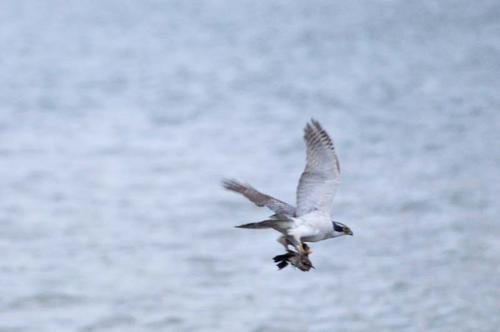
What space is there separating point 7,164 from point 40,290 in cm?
836

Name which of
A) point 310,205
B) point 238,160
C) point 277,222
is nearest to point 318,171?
point 310,205

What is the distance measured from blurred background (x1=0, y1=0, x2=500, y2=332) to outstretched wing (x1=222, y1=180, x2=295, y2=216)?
9820mm

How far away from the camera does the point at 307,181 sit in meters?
12.9

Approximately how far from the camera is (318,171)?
13008 millimetres

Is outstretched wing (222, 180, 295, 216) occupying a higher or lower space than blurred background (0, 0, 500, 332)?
lower

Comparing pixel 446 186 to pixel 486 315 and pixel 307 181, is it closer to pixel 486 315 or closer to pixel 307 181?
→ pixel 486 315

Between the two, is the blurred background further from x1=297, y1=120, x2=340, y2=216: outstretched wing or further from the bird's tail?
the bird's tail

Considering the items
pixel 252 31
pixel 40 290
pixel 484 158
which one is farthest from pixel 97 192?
pixel 252 31

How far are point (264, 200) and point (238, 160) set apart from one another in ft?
61.5

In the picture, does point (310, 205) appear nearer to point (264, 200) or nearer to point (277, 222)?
point (264, 200)

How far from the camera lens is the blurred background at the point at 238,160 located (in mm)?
24047

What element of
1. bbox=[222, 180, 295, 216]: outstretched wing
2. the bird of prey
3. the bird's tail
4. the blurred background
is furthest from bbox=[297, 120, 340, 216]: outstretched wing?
the blurred background

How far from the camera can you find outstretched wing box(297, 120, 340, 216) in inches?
503

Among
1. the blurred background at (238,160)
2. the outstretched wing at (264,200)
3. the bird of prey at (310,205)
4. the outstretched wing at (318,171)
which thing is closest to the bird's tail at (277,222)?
the bird of prey at (310,205)
